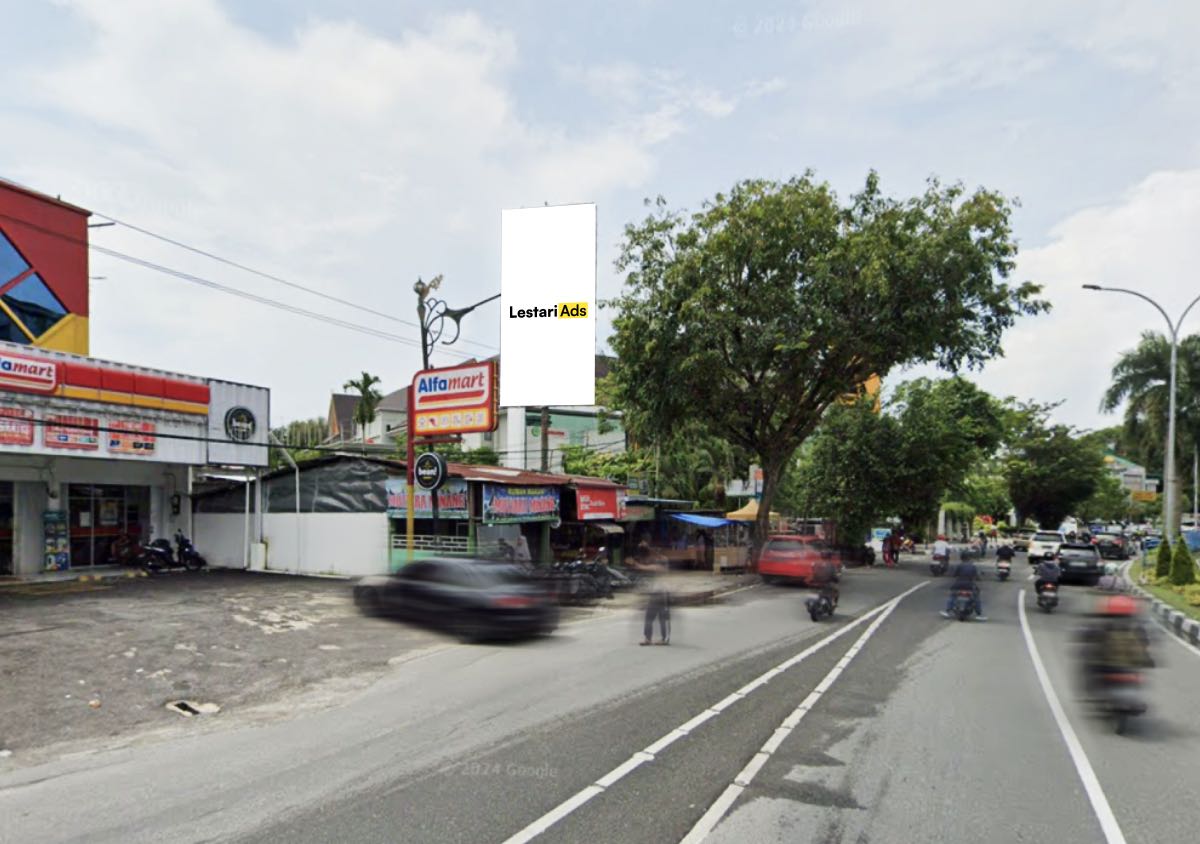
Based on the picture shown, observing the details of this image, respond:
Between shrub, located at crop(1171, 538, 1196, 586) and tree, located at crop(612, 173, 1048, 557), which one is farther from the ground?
tree, located at crop(612, 173, 1048, 557)

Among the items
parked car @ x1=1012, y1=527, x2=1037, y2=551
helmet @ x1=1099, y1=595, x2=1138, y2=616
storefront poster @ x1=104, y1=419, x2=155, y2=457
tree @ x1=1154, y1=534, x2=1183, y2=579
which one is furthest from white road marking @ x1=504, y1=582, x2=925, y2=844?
parked car @ x1=1012, y1=527, x2=1037, y2=551

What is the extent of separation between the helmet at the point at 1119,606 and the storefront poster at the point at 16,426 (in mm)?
23845

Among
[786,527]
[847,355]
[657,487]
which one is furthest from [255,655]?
[786,527]

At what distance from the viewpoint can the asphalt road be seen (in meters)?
5.52

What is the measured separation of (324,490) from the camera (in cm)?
2464

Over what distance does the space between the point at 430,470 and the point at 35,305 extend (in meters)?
17.8

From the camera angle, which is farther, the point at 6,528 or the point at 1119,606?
the point at 6,528

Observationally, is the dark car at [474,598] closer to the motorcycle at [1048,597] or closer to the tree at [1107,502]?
the motorcycle at [1048,597]

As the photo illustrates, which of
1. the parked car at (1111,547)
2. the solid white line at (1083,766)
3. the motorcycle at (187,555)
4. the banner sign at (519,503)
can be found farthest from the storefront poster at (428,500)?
the parked car at (1111,547)

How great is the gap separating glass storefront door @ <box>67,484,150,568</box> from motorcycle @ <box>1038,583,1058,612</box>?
93.8 ft

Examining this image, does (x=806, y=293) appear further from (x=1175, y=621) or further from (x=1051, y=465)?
(x=1051, y=465)

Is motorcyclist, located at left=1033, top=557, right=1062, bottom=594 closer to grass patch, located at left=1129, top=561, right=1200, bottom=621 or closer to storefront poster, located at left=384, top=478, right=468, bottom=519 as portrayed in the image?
grass patch, located at left=1129, top=561, right=1200, bottom=621

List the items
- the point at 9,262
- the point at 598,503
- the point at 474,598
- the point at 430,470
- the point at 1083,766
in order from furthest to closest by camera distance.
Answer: the point at 598,503 < the point at 9,262 < the point at 430,470 < the point at 474,598 < the point at 1083,766

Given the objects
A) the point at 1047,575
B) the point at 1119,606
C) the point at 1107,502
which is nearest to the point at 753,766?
the point at 1119,606
